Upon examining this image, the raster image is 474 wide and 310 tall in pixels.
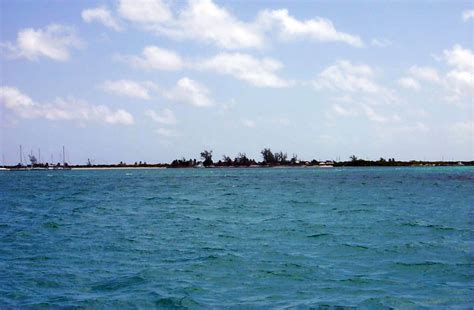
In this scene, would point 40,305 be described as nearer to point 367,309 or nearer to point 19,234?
point 367,309

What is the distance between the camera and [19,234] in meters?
30.6

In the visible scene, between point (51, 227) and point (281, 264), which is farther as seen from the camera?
point (51, 227)

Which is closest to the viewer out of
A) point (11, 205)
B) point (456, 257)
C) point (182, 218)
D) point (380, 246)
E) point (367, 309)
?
point (367, 309)

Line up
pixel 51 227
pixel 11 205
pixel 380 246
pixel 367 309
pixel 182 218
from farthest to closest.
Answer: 1. pixel 11 205
2. pixel 182 218
3. pixel 51 227
4. pixel 380 246
5. pixel 367 309

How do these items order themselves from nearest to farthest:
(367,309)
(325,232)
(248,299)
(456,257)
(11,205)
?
(367,309) < (248,299) < (456,257) < (325,232) < (11,205)

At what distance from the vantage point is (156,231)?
1227 inches

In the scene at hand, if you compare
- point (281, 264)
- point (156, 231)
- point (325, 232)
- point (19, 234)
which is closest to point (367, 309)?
point (281, 264)

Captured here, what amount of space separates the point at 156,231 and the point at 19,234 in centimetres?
786

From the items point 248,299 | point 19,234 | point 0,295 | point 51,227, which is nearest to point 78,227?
point 51,227

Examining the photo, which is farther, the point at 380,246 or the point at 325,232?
the point at 325,232

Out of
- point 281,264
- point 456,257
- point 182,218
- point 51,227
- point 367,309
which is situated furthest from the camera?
point 182,218

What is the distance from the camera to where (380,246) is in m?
24.8

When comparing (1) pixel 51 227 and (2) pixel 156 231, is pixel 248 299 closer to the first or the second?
(2) pixel 156 231

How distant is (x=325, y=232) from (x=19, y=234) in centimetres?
1765
